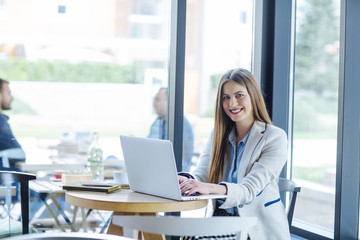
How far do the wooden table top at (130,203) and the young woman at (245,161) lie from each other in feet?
0.33

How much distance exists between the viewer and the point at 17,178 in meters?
3.06

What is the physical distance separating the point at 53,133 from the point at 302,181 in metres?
2.22

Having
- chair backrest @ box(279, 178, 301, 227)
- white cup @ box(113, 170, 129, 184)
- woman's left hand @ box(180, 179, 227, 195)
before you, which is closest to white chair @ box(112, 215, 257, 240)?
woman's left hand @ box(180, 179, 227, 195)

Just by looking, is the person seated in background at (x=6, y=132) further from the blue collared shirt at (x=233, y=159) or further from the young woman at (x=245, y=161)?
the blue collared shirt at (x=233, y=159)

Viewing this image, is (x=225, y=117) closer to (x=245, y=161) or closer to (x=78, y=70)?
(x=245, y=161)

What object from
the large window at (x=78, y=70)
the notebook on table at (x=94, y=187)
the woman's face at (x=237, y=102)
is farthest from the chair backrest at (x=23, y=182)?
the woman's face at (x=237, y=102)

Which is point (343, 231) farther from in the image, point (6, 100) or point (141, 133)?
point (6, 100)

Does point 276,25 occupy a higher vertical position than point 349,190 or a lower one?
higher

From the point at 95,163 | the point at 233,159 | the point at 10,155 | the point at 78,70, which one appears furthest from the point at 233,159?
the point at 78,70

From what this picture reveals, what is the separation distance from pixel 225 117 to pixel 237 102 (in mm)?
193

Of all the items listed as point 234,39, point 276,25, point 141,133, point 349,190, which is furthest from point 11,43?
point 349,190

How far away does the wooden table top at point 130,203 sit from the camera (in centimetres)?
232

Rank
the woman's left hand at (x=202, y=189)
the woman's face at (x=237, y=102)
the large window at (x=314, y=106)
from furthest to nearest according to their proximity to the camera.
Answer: the large window at (x=314, y=106) < the woman's face at (x=237, y=102) < the woman's left hand at (x=202, y=189)

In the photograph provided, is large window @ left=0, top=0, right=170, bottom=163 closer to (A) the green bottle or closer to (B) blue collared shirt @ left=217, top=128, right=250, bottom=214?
(A) the green bottle
